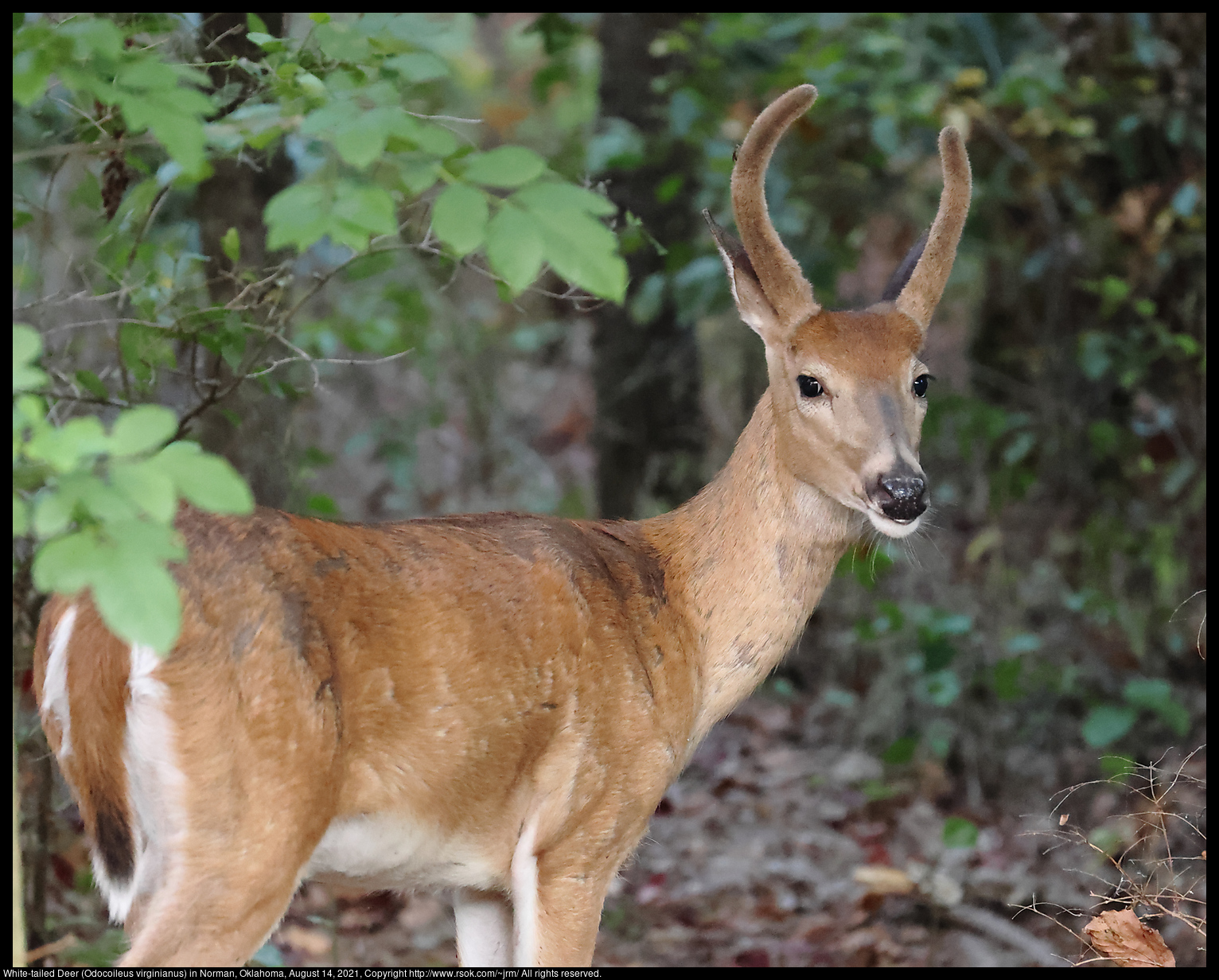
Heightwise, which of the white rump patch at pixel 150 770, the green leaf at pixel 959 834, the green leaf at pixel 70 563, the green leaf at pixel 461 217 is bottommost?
the green leaf at pixel 959 834

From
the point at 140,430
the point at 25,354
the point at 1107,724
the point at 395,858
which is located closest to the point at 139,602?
the point at 140,430

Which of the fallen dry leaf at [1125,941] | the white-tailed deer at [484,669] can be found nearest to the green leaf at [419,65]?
the white-tailed deer at [484,669]

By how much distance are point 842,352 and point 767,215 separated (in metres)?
0.47

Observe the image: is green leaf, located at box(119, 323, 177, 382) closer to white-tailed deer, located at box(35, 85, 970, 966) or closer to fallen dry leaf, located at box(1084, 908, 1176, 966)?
white-tailed deer, located at box(35, 85, 970, 966)

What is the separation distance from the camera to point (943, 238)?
3947 mm

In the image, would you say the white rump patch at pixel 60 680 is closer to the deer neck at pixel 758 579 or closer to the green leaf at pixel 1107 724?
the deer neck at pixel 758 579

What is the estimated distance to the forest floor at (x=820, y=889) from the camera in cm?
521

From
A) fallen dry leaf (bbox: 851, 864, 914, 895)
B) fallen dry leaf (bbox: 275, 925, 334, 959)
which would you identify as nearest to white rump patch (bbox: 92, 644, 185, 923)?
fallen dry leaf (bbox: 275, 925, 334, 959)

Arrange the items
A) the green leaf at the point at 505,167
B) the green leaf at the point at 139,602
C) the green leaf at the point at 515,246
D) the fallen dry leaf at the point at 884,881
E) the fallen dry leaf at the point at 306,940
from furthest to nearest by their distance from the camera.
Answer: the fallen dry leaf at the point at 884,881
the fallen dry leaf at the point at 306,940
the green leaf at the point at 505,167
the green leaf at the point at 515,246
the green leaf at the point at 139,602

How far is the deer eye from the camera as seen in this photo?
377cm

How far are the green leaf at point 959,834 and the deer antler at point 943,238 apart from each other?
283 cm

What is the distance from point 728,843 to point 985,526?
293 cm

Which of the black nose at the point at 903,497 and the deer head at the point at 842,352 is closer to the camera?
the black nose at the point at 903,497

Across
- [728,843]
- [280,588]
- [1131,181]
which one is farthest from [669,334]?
[280,588]
